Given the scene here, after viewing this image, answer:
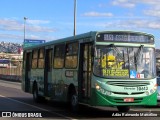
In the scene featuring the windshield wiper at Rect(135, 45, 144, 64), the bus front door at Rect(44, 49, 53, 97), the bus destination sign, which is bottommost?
the bus front door at Rect(44, 49, 53, 97)

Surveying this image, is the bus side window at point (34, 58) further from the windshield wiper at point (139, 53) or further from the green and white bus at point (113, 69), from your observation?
the windshield wiper at point (139, 53)

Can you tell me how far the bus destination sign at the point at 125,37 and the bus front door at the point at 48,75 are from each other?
16.9 ft

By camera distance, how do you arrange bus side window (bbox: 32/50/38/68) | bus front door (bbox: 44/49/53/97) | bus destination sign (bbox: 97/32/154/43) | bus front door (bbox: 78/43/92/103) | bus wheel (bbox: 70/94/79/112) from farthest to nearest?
bus side window (bbox: 32/50/38/68)
bus front door (bbox: 44/49/53/97)
bus wheel (bbox: 70/94/79/112)
bus front door (bbox: 78/43/92/103)
bus destination sign (bbox: 97/32/154/43)

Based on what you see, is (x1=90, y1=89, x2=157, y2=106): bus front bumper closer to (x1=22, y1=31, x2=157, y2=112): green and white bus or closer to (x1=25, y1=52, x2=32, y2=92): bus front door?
(x1=22, y1=31, x2=157, y2=112): green and white bus

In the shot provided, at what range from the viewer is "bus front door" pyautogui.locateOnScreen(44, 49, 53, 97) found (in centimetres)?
1889

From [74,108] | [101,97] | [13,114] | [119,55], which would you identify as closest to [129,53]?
[119,55]

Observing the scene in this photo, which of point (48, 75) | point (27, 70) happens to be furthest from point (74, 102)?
point (27, 70)

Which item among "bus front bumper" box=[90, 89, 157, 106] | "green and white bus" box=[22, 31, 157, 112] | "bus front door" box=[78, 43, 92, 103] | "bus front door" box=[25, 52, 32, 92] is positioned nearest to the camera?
"bus front bumper" box=[90, 89, 157, 106]

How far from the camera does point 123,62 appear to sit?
14008 millimetres

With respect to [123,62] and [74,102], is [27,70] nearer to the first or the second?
[74,102]

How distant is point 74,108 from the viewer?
608 inches

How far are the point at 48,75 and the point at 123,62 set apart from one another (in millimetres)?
6060

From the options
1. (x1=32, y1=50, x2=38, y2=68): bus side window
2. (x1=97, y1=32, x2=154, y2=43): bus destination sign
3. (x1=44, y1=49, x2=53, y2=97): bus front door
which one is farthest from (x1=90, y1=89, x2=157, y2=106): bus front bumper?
(x1=32, y1=50, x2=38, y2=68): bus side window

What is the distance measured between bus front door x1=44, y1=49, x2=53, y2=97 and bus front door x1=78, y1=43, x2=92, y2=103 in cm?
407
